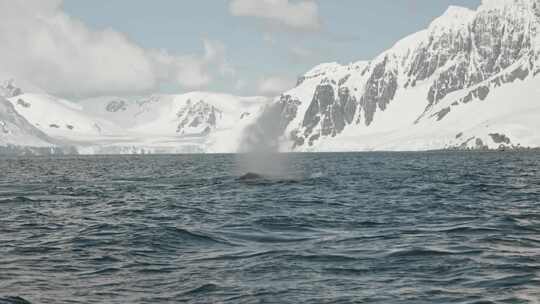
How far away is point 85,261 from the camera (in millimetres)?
24141

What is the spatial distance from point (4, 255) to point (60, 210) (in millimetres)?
17907

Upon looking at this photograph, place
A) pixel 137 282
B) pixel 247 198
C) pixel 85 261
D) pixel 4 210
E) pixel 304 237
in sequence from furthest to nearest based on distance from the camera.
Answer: pixel 247 198 → pixel 4 210 → pixel 304 237 → pixel 85 261 → pixel 137 282

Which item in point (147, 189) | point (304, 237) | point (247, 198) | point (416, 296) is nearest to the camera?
point (416, 296)

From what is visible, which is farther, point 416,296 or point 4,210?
point 4,210

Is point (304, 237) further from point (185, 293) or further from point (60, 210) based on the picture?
point (60, 210)

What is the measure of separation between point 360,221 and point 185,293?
17206 mm

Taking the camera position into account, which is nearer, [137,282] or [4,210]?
[137,282]

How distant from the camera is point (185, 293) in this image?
18.8m

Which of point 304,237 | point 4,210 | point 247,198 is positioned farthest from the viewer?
point 247,198

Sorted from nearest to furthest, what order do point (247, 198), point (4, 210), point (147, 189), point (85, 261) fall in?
point (85, 261), point (4, 210), point (247, 198), point (147, 189)

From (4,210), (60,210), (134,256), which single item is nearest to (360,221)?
(134,256)

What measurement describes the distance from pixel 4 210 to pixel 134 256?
2094 centimetres

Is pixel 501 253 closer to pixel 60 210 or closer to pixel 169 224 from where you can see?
pixel 169 224

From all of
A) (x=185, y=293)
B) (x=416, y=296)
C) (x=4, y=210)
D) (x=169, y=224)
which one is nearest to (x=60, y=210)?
(x=4, y=210)
